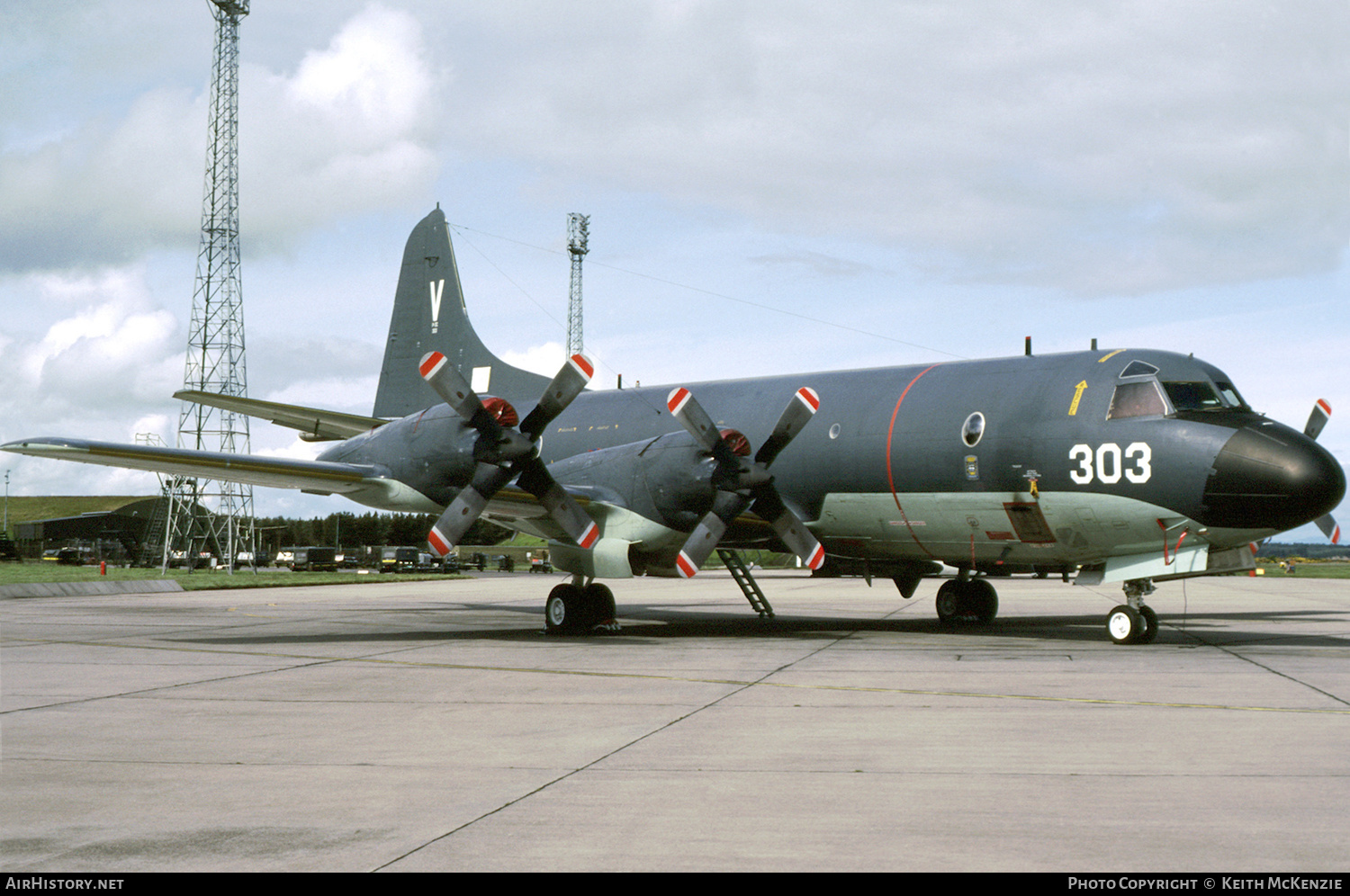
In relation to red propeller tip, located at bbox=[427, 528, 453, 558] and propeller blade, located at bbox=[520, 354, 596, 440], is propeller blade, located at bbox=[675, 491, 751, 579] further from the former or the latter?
red propeller tip, located at bbox=[427, 528, 453, 558]

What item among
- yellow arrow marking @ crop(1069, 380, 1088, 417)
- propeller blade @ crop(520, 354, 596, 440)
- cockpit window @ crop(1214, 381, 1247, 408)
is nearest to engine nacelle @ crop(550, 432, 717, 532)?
propeller blade @ crop(520, 354, 596, 440)

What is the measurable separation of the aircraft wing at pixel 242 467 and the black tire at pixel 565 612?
299 centimetres

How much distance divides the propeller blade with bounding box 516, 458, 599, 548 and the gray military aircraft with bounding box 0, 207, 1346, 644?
1.5 inches

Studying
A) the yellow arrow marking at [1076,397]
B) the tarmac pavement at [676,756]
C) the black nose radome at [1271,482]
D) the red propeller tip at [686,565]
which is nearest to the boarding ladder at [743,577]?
the red propeller tip at [686,565]

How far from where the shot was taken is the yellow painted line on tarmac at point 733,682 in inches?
421

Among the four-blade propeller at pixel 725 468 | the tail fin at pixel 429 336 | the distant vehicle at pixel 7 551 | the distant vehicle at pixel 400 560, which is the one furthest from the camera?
the distant vehicle at pixel 7 551

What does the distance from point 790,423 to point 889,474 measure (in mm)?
1968

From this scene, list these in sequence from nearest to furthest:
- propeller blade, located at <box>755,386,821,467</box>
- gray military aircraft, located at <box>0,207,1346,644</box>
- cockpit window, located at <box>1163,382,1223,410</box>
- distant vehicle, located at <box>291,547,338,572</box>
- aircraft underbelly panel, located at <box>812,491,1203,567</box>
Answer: gray military aircraft, located at <box>0,207,1346,644</box> → cockpit window, located at <box>1163,382,1223,410</box> → aircraft underbelly panel, located at <box>812,491,1203,567</box> → propeller blade, located at <box>755,386,821,467</box> → distant vehicle, located at <box>291,547,338,572</box>

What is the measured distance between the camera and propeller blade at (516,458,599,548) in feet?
61.1

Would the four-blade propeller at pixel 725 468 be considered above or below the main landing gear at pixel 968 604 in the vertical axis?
above

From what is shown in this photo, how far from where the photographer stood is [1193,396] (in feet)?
54.3

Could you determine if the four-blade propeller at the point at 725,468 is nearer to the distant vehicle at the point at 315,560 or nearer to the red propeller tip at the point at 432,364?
the red propeller tip at the point at 432,364

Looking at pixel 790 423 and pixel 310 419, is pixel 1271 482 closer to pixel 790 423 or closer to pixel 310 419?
pixel 790 423
